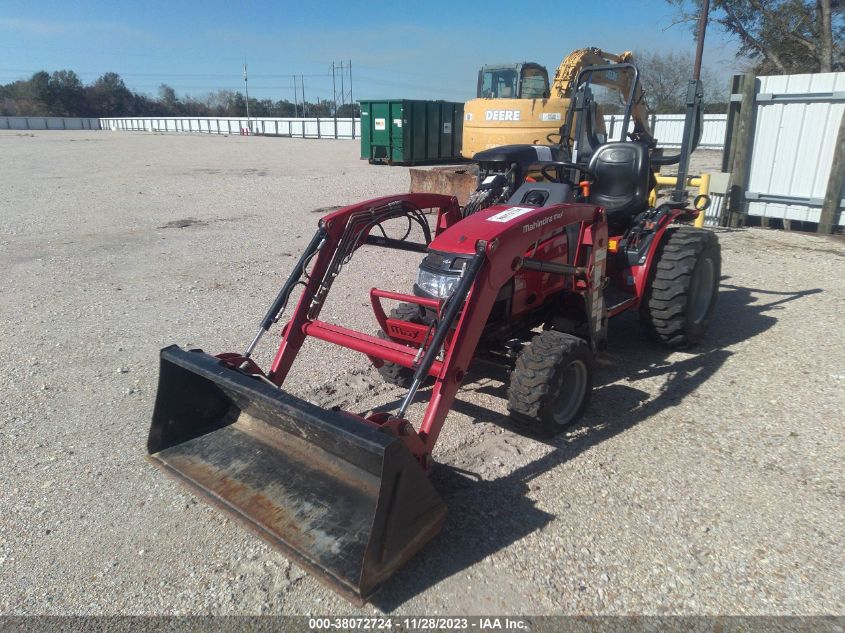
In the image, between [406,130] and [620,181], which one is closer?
[620,181]

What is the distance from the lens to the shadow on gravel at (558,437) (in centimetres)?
279

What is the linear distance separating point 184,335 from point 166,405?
7.36ft

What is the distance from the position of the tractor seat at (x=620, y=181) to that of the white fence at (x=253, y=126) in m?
42.4

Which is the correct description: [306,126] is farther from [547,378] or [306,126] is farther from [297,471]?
[297,471]

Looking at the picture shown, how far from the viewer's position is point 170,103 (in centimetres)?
9569

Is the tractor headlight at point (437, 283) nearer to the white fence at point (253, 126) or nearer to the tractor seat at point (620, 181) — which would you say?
the tractor seat at point (620, 181)

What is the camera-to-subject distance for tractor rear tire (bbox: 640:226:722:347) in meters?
4.96

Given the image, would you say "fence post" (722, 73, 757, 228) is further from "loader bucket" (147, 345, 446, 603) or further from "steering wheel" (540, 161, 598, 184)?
"loader bucket" (147, 345, 446, 603)

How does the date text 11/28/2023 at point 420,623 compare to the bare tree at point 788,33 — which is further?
the bare tree at point 788,33

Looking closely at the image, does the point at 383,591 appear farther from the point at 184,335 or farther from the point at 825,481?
the point at 184,335

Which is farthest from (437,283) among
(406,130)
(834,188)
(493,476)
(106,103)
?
(106,103)

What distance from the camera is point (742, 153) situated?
10656 mm

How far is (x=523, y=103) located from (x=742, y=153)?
245 inches

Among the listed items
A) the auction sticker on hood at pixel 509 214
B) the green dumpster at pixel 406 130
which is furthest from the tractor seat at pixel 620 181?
the green dumpster at pixel 406 130
